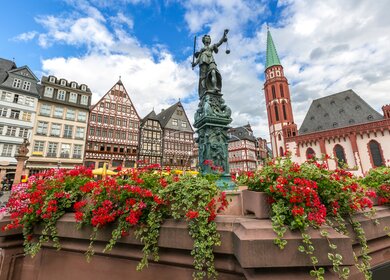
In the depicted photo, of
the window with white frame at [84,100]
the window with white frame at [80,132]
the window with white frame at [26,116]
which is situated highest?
the window with white frame at [84,100]

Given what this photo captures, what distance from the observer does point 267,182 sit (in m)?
2.51

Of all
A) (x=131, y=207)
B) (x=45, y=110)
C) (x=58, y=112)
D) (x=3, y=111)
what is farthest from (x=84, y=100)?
(x=131, y=207)

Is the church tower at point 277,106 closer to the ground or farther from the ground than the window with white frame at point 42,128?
farther from the ground

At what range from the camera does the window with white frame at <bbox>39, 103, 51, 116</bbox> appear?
2906cm

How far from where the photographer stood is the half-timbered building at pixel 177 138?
1469 inches

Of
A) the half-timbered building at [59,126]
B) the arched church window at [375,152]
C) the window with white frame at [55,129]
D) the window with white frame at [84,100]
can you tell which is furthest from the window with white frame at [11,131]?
the arched church window at [375,152]

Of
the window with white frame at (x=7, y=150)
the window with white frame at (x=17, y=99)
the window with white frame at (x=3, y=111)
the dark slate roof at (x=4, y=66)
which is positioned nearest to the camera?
the window with white frame at (x=7, y=150)

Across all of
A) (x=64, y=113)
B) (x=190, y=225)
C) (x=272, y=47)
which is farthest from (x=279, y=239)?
(x=272, y=47)

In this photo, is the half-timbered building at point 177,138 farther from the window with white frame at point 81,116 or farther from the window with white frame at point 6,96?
the window with white frame at point 6,96

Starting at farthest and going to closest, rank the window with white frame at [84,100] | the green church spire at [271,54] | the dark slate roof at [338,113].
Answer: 1. the green church spire at [271,54]
2. the dark slate roof at [338,113]
3. the window with white frame at [84,100]

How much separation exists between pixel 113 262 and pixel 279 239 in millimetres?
2346

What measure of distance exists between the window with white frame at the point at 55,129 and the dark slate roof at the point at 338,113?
48056mm

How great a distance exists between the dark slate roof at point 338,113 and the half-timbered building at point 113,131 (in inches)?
1484

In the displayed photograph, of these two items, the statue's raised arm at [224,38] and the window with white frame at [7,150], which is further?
the window with white frame at [7,150]
